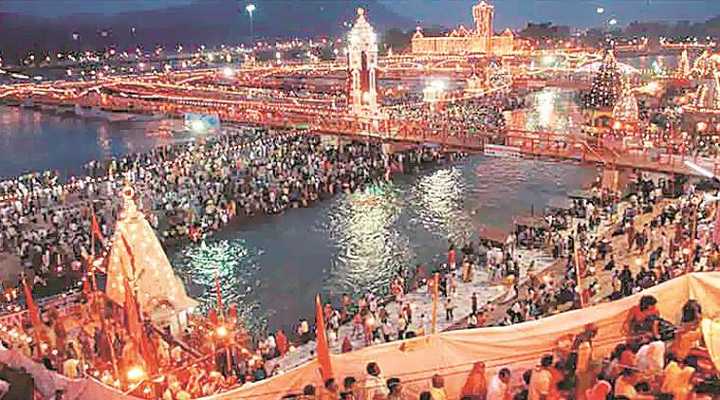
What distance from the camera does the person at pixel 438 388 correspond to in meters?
5.67

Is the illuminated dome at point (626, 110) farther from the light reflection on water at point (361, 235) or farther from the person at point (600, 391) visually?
the person at point (600, 391)

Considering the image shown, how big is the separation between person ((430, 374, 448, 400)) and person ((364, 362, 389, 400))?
15.4 inches

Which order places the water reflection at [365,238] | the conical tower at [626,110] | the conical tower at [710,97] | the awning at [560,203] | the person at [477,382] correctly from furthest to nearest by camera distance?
the conical tower at [710,97]
the conical tower at [626,110]
the awning at [560,203]
the water reflection at [365,238]
the person at [477,382]

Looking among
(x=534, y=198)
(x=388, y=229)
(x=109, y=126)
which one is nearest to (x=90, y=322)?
(x=388, y=229)

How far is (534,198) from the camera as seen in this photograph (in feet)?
84.3

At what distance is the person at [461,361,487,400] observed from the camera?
18.9ft

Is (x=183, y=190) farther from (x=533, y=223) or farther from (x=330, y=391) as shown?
(x=330, y=391)

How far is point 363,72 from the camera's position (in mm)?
34094

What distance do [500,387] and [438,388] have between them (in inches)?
20.2

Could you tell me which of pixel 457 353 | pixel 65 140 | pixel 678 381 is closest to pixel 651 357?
pixel 678 381

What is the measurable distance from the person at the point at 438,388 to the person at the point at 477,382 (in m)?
0.20

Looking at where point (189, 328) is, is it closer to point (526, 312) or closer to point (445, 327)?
point (445, 327)

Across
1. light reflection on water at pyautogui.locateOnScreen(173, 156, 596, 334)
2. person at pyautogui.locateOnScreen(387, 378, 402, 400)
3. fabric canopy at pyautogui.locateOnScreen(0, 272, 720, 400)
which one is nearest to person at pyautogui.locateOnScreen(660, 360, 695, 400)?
fabric canopy at pyautogui.locateOnScreen(0, 272, 720, 400)

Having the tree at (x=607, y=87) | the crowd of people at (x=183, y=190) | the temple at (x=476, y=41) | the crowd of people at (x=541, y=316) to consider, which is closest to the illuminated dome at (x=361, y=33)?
the crowd of people at (x=183, y=190)
